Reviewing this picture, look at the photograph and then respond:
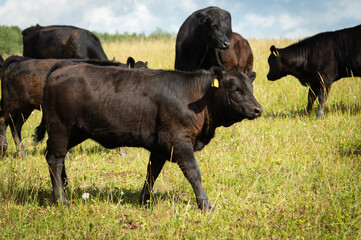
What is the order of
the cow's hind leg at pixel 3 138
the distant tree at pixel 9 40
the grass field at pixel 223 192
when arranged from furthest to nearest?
the distant tree at pixel 9 40
the cow's hind leg at pixel 3 138
the grass field at pixel 223 192

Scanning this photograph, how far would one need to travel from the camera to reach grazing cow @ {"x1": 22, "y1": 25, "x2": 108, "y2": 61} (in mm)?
10516

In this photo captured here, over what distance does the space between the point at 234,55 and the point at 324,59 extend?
8.29 ft

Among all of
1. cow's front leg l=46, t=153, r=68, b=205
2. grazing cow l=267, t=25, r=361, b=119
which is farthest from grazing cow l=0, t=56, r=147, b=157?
grazing cow l=267, t=25, r=361, b=119

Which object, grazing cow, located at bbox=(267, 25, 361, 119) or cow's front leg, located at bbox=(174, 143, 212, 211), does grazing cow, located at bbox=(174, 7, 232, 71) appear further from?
cow's front leg, located at bbox=(174, 143, 212, 211)

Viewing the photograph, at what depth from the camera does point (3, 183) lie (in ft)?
17.4

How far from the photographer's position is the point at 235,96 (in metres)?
4.67

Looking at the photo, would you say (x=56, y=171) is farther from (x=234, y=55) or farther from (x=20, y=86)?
(x=234, y=55)

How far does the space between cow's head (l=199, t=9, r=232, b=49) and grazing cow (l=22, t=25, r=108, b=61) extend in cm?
265

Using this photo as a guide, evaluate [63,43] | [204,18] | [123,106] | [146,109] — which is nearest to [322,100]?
[204,18]

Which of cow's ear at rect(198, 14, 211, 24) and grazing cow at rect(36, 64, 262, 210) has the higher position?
cow's ear at rect(198, 14, 211, 24)

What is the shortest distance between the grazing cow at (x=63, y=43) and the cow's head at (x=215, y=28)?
2651 millimetres

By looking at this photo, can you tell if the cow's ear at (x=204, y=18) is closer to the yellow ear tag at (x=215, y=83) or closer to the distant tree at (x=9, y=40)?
the yellow ear tag at (x=215, y=83)

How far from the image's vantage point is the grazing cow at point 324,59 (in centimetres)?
1013

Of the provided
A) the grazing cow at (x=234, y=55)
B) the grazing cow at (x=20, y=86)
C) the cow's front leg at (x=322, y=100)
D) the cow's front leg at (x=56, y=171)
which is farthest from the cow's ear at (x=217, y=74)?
the grazing cow at (x=234, y=55)
